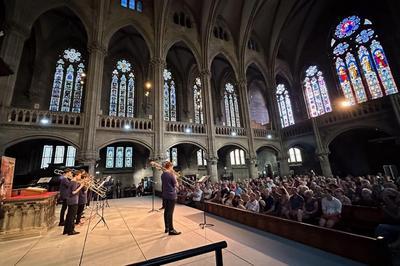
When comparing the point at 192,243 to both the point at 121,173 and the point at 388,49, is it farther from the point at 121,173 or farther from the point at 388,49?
the point at 388,49

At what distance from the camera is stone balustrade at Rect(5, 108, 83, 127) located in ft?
30.6

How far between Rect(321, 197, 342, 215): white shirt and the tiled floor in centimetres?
115

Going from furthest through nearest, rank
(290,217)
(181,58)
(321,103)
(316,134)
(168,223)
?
(181,58) → (321,103) → (316,134) → (290,217) → (168,223)

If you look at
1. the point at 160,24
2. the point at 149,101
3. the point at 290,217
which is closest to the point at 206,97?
the point at 149,101

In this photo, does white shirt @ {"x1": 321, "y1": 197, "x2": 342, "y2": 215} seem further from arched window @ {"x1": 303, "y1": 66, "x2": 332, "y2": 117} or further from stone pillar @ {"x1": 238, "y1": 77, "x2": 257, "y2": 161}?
arched window @ {"x1": 303, "y1": 66, "x2": 332, "y2": 117}

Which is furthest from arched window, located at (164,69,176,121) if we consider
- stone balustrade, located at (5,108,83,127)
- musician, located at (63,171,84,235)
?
musician, located at (63,171,84,235)

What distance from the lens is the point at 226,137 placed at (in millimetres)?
15328

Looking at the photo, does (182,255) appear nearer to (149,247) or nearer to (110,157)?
(149,247)

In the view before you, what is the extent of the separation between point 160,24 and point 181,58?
609 cm

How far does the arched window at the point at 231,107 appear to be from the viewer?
22469 mm

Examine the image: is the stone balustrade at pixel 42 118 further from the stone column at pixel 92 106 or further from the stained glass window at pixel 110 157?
the stained glass window at pixel 110 157

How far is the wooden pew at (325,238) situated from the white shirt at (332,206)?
939 millimetres

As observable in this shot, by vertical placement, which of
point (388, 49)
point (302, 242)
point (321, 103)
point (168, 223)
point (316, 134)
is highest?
point (388, 49)

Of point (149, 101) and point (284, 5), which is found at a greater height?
point (284, 5)
